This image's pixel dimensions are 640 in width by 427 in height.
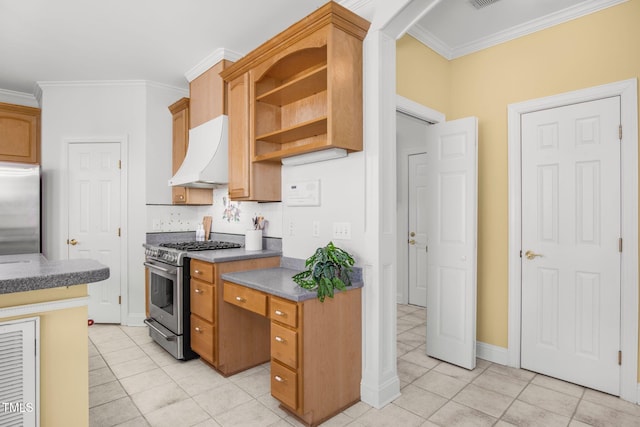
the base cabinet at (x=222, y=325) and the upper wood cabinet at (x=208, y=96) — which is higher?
the upper wood cabinet at (x=208, y=96)

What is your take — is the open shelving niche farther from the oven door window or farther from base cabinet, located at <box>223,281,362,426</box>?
the oven door window

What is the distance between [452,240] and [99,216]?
3870 mm

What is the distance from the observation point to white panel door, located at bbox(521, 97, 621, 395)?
244 centimetres

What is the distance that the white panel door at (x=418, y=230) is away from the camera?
190 inches

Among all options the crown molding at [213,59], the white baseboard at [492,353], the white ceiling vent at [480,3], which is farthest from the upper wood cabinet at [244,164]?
the white baseboard at [492,353]

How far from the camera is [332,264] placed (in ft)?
7.13

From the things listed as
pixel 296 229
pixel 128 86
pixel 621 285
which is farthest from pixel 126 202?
pixel 621 285

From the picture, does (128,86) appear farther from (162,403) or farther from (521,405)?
(521,405)

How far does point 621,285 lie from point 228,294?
2.78 metres

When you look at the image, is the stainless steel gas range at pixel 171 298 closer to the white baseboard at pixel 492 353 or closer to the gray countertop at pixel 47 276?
the gray countertop at pixel 47 276

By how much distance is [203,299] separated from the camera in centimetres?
279

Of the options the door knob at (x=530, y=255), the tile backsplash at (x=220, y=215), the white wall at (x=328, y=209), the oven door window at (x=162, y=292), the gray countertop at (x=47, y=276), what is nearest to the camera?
the gray countertop at (x=47, y=276)

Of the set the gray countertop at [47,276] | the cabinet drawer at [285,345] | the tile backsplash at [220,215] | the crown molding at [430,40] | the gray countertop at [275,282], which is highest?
the crown molding at [430,40]

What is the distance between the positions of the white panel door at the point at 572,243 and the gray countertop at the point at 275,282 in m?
1.58
